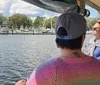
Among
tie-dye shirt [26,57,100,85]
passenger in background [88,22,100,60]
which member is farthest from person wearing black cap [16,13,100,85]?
passenger in background [88,22,100,60]

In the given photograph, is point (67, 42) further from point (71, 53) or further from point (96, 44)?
point (96, 44)

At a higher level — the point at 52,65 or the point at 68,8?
the point at 68,8

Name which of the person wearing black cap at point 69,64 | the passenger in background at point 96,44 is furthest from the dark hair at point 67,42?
the passenger in background at point 96,44

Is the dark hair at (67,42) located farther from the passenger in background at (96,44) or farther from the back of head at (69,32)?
the passenger in background at (96,44)

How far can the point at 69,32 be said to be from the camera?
1.21 meters

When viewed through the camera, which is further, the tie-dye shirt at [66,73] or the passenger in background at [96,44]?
the passenger in background at [96,44]

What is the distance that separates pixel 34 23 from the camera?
153 feet

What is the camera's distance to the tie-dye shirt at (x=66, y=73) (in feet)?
3.72

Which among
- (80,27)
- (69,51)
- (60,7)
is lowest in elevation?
(69,51)

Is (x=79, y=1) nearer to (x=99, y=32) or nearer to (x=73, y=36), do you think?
(x=99, y=32)

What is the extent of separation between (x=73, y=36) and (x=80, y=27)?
0.19 ft

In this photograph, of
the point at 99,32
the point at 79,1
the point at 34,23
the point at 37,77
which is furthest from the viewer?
the point at 34,23

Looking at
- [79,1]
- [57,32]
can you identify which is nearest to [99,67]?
[57,32]

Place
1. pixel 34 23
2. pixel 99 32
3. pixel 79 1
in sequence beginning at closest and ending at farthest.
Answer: pixel 99 32 < pixel 79 1 < pixel 34 23
